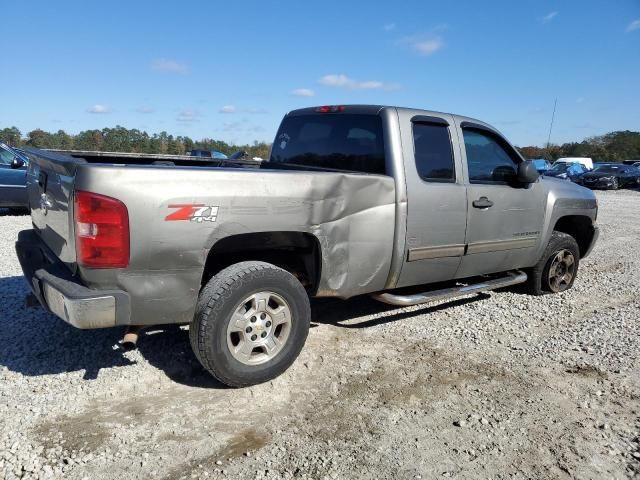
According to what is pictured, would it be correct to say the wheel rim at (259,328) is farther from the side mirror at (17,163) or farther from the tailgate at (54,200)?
the side mirror at (17,163)

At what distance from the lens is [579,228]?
6.32 m

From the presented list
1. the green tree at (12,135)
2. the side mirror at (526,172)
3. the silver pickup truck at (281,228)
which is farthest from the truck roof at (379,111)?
the green tree at (12,135)

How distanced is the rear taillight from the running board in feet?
6.93

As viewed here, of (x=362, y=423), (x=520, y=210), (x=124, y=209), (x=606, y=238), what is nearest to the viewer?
(x=124, y=209)

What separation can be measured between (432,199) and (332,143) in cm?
107

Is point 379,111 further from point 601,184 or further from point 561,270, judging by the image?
point 601,184

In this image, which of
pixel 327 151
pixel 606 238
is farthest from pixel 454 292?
pixel 606 238

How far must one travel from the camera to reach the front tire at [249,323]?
320 cm

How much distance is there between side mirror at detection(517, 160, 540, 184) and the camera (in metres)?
4.87

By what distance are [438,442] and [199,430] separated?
1.36 metres

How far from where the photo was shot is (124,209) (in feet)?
9.34

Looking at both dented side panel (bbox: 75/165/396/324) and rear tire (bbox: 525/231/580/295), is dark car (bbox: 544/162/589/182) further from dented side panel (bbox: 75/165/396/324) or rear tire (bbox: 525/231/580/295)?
dented side panel (bbox: 75/165/396/324)

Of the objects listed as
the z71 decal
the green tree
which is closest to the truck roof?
the z71 decal

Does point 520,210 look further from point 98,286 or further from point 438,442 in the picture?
point 98,286
